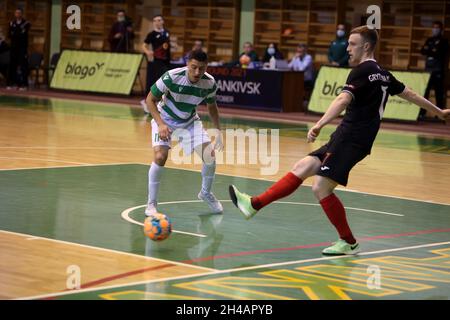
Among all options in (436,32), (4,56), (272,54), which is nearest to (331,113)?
(436,32)

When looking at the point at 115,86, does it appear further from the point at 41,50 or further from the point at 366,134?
the point at 366,134

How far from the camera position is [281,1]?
3180cm

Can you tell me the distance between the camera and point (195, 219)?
11273mm

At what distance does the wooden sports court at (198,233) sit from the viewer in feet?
26.5

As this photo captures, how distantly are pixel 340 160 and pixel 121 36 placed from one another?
71.7 feet

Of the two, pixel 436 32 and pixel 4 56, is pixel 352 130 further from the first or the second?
pixel 4 56

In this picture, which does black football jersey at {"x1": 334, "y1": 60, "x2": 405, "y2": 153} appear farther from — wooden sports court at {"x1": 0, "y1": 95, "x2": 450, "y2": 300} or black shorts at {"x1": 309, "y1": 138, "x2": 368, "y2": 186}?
wooden sports court at {"x1": 0, "y1": 95, "x2": 450, "y2": 300}

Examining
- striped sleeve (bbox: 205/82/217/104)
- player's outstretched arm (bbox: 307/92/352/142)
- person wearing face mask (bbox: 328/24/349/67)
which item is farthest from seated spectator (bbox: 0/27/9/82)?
player's outstretched arm (bbox: 307/92/352/142)

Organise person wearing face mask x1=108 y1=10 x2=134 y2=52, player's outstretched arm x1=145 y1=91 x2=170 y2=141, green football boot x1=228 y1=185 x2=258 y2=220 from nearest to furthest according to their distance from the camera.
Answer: green football boot x1=228 y1=185 x2=258 y2=220 < player's outstretched arm x1=145 y1=91 x2=170 y2=141 < person wearing face mask x1=108 y1=10 x2=134 y2=52

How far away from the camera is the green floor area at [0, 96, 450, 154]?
68.7 ft

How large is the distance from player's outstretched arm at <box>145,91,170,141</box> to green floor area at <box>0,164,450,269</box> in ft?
3.13
